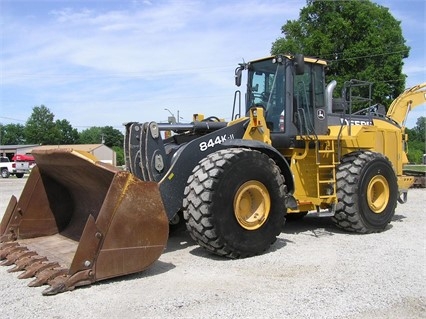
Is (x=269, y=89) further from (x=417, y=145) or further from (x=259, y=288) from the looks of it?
(x=417, y=145)

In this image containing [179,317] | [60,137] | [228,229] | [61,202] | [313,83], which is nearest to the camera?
[179,317]

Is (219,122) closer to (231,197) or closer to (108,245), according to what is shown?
(231,197)

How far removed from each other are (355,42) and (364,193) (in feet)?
67.2

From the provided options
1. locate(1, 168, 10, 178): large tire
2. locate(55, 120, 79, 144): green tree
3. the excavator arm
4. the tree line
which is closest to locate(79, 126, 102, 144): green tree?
the tree line

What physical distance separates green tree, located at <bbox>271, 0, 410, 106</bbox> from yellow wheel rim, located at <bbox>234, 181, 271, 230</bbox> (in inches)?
761

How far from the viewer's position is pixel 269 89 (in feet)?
24.1

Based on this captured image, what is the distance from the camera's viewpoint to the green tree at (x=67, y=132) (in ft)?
312

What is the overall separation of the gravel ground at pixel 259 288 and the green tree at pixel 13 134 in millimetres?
107610

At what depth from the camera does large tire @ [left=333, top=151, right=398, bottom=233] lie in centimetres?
706

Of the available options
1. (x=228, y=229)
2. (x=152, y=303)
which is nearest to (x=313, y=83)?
(x=228, y=229)

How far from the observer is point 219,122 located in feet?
23.3

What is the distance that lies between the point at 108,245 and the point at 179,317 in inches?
43.0

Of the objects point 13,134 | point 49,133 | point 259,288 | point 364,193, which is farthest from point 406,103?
point 13,134

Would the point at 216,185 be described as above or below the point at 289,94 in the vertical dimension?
below
